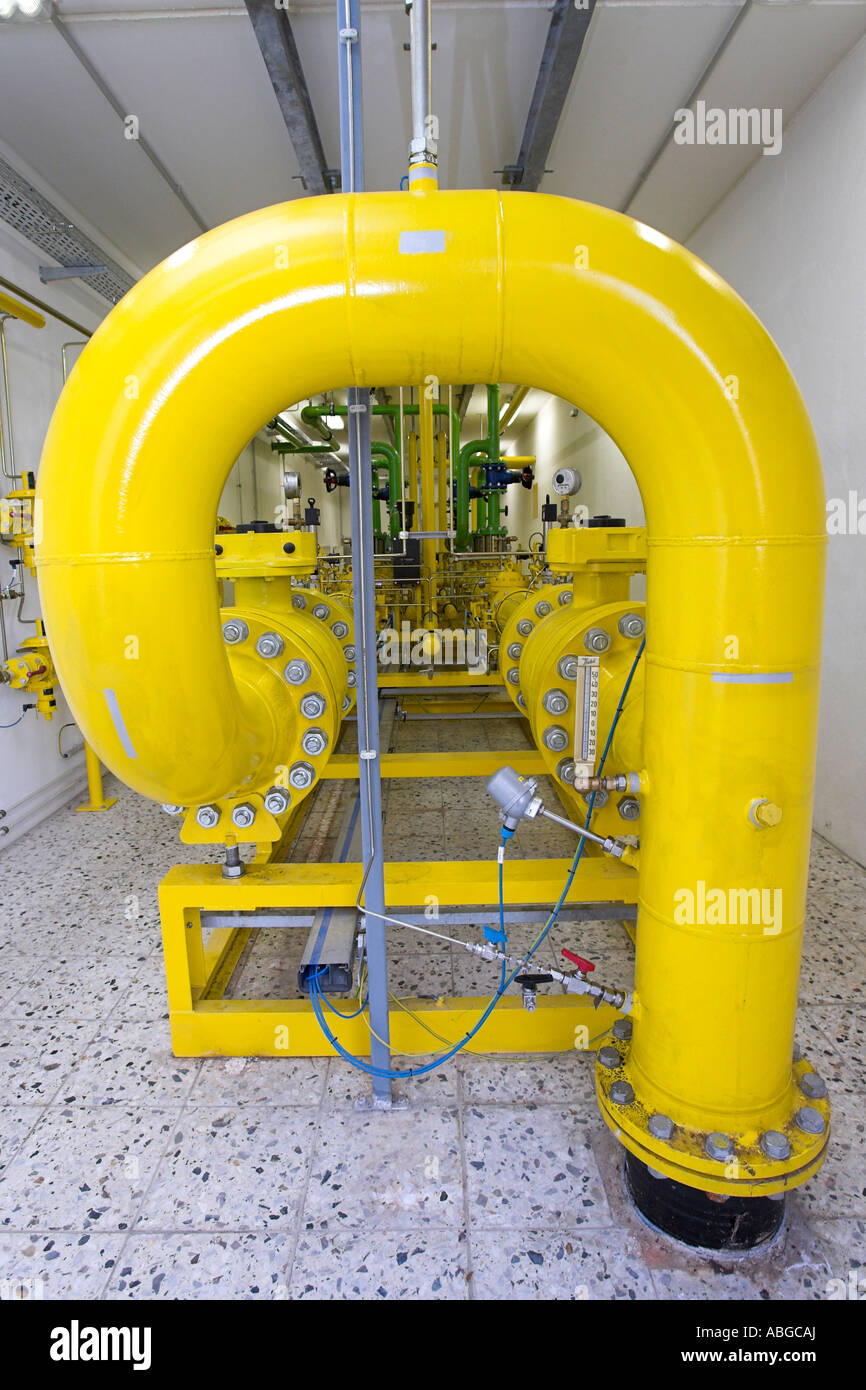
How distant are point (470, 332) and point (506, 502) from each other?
13.9 metres

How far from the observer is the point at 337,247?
108cm

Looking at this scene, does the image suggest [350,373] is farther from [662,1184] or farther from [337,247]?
[662,1184]

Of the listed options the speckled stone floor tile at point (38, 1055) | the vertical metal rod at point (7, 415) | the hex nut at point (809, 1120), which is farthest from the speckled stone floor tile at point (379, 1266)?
the vertical metal rod at point (7, 415)

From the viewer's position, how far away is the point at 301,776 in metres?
→ 1.97

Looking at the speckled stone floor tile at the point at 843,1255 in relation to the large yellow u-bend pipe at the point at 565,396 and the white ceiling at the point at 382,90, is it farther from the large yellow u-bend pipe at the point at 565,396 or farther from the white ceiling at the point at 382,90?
the white ceiling at the point at 382,90

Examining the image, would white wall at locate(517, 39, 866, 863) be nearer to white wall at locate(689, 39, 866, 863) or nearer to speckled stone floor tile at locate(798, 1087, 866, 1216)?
white wall at locate(689, 39, 866, 863)

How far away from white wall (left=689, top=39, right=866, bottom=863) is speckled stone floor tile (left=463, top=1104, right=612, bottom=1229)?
77.2 inches

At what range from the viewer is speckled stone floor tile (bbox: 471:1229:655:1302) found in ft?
4.20

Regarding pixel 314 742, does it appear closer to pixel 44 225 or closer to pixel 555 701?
pixel 555 701

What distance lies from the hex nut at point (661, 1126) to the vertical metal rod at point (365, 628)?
2.06 ft

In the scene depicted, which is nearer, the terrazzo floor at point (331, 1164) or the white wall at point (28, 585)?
the terrazzo floor at point (331, 1164)

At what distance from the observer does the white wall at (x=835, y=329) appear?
9.24 feet

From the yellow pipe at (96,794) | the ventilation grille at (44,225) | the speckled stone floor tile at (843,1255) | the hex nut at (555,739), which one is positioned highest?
the ventilation grille at (44,225)
